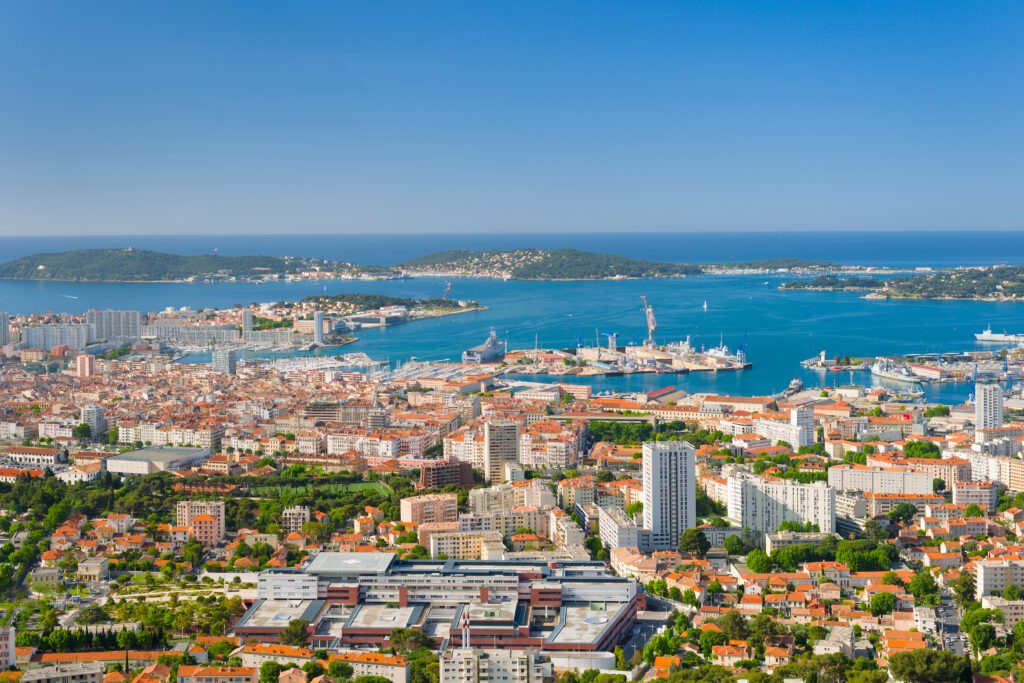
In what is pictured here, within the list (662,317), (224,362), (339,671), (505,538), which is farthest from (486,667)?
(662,317)

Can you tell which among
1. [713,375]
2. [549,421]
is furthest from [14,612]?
[713,375]

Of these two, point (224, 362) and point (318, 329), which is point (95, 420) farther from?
point (318, 329)

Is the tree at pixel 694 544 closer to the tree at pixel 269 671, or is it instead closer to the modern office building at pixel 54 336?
the tree at pixel 269 671

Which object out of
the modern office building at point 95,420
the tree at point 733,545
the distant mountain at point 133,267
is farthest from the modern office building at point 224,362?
the distant mountain at point 133,267

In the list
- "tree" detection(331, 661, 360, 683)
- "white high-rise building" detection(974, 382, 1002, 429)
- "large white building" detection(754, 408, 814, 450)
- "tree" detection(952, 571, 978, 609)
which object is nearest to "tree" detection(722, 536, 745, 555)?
"tree" detection(952, 571, 978, 609)

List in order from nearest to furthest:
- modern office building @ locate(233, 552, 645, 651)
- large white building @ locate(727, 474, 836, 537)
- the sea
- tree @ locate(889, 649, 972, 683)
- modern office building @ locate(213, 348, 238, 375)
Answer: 1. tree @ locate(889, 649, 972, 683)
2. modern office building @ locate(233, 552, 645, 651)
3. large white building @ locate(727, 474, 836, 537)
4. modern office building @ locate(213, 348, 238, 375)
5. the sea

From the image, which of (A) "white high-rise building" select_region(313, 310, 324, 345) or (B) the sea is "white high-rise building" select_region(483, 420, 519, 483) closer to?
(B) the sea

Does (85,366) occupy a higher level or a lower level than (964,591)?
higher
